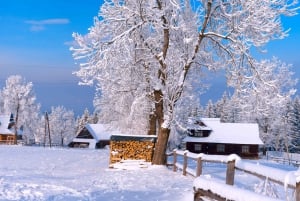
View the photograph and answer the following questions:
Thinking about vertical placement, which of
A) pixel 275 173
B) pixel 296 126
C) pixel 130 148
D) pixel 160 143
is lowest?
pixel 130 148

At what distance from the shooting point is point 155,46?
20953 millimetres

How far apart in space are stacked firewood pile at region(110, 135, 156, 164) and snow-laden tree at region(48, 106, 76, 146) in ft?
274

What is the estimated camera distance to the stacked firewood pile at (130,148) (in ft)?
63.3

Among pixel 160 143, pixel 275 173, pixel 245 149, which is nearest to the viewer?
pixel 275 173

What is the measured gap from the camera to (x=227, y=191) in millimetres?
5043

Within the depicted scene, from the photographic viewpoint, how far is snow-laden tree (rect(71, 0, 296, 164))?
18000mm

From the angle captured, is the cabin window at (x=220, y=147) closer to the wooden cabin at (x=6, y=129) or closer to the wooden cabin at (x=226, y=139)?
the wooden cabin at (x=226, y=139)

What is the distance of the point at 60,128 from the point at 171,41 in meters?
90.1

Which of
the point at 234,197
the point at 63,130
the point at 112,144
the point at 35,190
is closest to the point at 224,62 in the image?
the point at 112,144

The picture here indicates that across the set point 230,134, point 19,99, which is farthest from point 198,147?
point 19,99

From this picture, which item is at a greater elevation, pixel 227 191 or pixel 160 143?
pixel 227 191

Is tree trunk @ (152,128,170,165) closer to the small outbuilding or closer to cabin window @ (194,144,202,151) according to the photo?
cabin window @ (194,144,202,151)

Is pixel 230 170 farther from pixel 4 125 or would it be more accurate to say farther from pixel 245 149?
pixel 4 125

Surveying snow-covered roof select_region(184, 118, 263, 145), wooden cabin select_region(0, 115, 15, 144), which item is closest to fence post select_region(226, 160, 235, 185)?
snow-covered roof select_region(184, 118, 263, 145)
